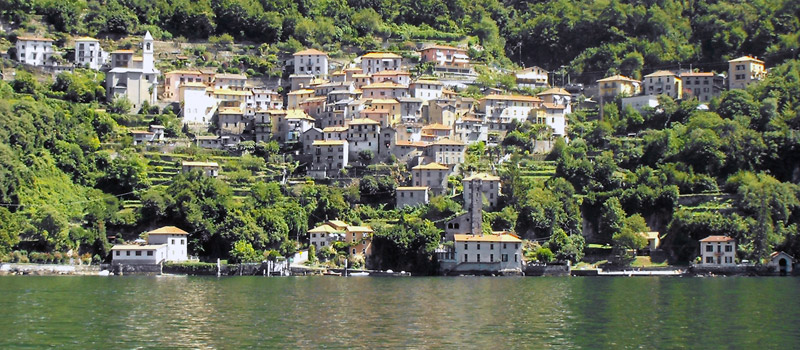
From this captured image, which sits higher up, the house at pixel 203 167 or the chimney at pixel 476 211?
the house at pixel 203 167

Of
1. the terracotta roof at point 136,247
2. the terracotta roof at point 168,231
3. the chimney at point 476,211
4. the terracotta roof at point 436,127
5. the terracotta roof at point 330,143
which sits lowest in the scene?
the terracotta roof at point 136,247

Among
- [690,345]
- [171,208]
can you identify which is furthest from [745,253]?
[690,345]

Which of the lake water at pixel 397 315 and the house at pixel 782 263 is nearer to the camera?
the lake water at pixel 397 315

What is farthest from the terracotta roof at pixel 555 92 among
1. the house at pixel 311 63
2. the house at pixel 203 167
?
the house at pixel 203 167

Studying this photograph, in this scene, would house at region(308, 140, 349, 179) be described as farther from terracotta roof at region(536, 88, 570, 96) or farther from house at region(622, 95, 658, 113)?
house at region(622, 95, 658, 113)

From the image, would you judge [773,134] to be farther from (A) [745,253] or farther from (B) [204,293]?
(B) [204,293]

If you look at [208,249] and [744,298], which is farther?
[208,249]

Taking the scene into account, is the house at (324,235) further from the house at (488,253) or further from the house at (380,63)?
the house at (380,63)

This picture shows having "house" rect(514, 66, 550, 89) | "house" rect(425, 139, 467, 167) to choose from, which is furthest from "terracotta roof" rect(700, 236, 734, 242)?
"house" rect(514, 66, 550, 89)
